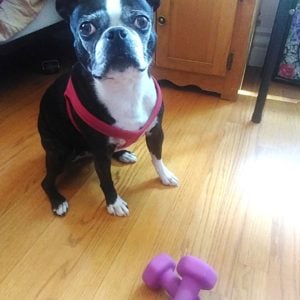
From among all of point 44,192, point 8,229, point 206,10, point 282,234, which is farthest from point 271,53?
point 8,229

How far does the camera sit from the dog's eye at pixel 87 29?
2.47 ft

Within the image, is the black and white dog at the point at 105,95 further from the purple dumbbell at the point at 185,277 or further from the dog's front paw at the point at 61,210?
the purple dumbbell at the point at 185,277

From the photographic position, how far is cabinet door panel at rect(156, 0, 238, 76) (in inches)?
60.0

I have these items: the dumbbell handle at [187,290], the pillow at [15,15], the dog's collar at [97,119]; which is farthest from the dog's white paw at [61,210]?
the pillow at [15,15]

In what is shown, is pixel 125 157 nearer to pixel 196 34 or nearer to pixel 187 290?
pixel 187 290

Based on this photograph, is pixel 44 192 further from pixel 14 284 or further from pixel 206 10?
pixel 206 10

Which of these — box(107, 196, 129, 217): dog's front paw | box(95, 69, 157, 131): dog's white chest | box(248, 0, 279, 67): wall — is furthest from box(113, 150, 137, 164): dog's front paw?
box(248, 0, 279, 67): wall

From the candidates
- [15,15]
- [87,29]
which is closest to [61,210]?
[87,29]

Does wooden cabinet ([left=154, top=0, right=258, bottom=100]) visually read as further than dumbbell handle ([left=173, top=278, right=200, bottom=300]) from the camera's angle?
Yes

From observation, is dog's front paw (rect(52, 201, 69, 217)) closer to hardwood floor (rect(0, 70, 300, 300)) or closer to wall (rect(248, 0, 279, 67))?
hardwood floor (rect(0, 70, 300, 300))

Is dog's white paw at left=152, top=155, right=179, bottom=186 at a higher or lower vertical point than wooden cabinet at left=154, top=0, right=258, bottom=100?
lower

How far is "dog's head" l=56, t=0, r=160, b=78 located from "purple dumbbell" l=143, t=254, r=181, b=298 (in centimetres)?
47

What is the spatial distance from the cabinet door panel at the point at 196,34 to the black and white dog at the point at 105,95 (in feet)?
2.47

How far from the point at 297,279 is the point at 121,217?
520 mm
